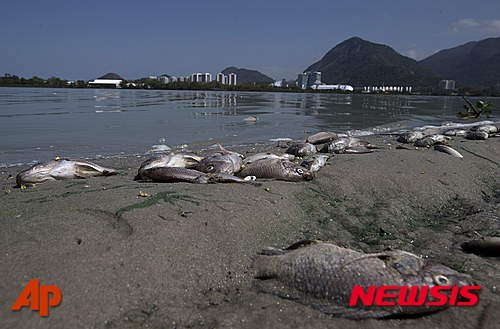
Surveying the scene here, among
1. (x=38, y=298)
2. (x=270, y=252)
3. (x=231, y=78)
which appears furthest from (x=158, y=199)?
(x=231, y=78)

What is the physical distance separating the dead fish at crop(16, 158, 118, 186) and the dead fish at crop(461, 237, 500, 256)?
537 centimetres

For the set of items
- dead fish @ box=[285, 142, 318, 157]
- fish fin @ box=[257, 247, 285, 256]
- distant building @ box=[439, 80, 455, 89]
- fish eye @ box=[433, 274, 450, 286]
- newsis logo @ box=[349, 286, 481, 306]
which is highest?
distant building @ box=[439, 80, 455, 89]

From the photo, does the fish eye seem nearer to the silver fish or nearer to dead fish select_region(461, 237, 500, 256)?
dead fish select_region(461, 237, 500, 256)

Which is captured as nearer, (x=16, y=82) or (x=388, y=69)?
(x=16, y=82)

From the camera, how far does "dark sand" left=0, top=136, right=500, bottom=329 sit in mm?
1987

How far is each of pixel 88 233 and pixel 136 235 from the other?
479 mm

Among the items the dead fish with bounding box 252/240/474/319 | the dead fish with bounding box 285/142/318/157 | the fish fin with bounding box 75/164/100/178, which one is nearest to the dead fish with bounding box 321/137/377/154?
the dead fish with bounding box 285/142/318/157

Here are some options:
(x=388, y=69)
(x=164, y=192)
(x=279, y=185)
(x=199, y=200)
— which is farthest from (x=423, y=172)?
(x=388, y=69)

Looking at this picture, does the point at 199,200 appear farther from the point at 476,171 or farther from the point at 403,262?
the point at 476,171

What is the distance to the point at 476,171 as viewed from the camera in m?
5.78

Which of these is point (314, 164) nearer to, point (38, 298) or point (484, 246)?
point (484, 246)

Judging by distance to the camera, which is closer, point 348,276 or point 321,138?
point 348,276

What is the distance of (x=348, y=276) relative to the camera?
83.8 inches

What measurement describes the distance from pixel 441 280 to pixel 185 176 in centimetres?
341
